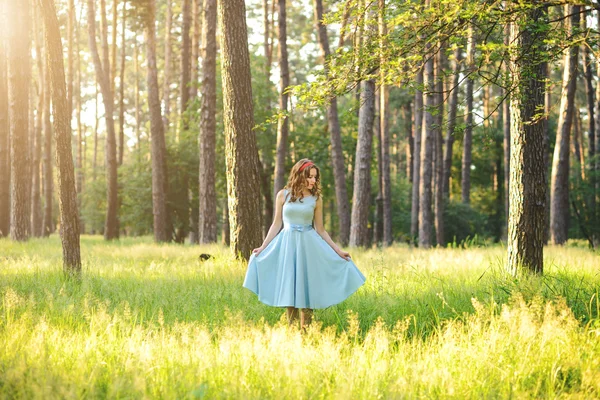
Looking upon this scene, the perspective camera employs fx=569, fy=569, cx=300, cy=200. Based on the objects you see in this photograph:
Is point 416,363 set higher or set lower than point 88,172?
lower

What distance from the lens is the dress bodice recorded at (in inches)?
251

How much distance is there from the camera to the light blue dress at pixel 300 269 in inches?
242

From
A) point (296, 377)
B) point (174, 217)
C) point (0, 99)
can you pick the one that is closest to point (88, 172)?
point (174, 217)

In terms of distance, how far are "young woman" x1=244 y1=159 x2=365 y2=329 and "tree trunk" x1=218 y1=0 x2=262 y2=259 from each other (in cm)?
364

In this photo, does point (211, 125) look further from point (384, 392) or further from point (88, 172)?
point (88, 172)

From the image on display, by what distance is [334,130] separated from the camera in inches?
711

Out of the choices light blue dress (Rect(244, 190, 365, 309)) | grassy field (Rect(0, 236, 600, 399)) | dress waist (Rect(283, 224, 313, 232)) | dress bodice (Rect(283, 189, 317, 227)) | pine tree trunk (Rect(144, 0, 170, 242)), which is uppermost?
pine tree trunk (Rect(144, 0, 170, 242))

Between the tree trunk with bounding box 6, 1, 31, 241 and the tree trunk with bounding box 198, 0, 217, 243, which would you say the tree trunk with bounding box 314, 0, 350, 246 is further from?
the tree trunk with bounding box 6, 1, 31, 241

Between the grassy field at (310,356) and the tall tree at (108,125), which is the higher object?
the tall tree at (108,125)

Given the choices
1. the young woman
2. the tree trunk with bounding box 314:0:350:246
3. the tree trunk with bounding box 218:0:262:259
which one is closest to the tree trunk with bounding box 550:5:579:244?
the tree trunk with bounding box 314:0:350:246

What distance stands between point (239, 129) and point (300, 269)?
459cm

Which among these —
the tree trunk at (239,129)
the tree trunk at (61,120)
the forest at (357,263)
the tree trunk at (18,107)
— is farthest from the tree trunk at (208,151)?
the tree trunk at (61,120)

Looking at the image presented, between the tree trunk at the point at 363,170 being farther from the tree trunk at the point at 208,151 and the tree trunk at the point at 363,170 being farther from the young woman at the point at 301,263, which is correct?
the young woman at the point at 301,263

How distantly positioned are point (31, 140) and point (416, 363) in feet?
102
